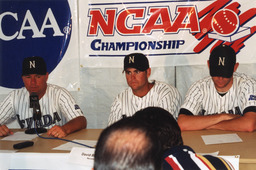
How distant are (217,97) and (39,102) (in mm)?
1551

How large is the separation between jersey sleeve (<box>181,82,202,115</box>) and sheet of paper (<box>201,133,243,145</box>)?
0.51 meters

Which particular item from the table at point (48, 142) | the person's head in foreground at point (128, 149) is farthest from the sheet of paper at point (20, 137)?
the person's head in foreground at point (128, 149)

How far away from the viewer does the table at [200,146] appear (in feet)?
6.79

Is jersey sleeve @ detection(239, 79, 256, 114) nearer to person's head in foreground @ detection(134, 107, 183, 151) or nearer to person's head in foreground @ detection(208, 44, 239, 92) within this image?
person's head in foreground @ detection(208, 44, 239, 92)

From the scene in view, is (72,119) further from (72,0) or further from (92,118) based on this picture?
(72,0)

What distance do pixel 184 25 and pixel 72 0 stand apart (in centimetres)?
123

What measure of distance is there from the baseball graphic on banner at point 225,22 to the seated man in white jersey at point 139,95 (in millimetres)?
960

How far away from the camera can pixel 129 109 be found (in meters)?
3.24

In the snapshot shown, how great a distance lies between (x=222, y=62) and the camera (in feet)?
9.47

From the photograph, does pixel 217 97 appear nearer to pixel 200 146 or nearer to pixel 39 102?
pixel 200 146

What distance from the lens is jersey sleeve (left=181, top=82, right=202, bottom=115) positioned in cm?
306

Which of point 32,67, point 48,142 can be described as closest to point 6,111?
point 32,67

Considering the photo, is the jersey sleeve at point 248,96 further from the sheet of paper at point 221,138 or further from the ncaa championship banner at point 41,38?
the ncaa championship banner at point 41,38

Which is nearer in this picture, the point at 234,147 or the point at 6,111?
the point at 234,147
